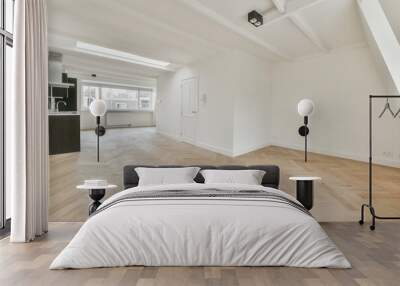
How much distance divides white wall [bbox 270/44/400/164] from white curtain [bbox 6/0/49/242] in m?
4.75

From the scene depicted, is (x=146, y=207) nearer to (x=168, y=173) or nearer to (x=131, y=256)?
(x=131, y=256)

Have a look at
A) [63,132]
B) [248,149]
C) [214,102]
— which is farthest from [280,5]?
[63,132]

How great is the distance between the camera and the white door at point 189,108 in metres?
8.51

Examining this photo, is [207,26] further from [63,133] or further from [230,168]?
[63,133]

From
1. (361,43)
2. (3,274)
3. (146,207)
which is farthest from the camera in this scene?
(361,43)

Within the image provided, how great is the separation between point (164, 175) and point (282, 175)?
199 centimetres

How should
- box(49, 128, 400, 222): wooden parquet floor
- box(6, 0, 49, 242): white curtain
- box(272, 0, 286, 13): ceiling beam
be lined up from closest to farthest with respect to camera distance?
box(6, 0, 49, 242): white curtain → box(49, 128, 400, 222): wooden parquet floor → box(272, 0, 286, 13): ceiling beam

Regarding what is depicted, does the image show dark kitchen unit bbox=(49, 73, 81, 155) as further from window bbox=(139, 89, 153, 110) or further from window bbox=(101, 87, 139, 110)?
window bbox=(139, 89, 153, 110)

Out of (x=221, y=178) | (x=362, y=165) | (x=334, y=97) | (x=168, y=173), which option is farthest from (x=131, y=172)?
(x=334, y=97)

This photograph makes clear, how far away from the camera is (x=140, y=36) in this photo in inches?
250

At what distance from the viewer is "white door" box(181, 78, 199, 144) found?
8.51 m

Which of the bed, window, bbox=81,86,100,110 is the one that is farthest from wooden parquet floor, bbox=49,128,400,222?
window, bbox=81,86,100,110

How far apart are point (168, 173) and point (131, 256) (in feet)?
4.14

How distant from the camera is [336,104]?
613 centimetres
